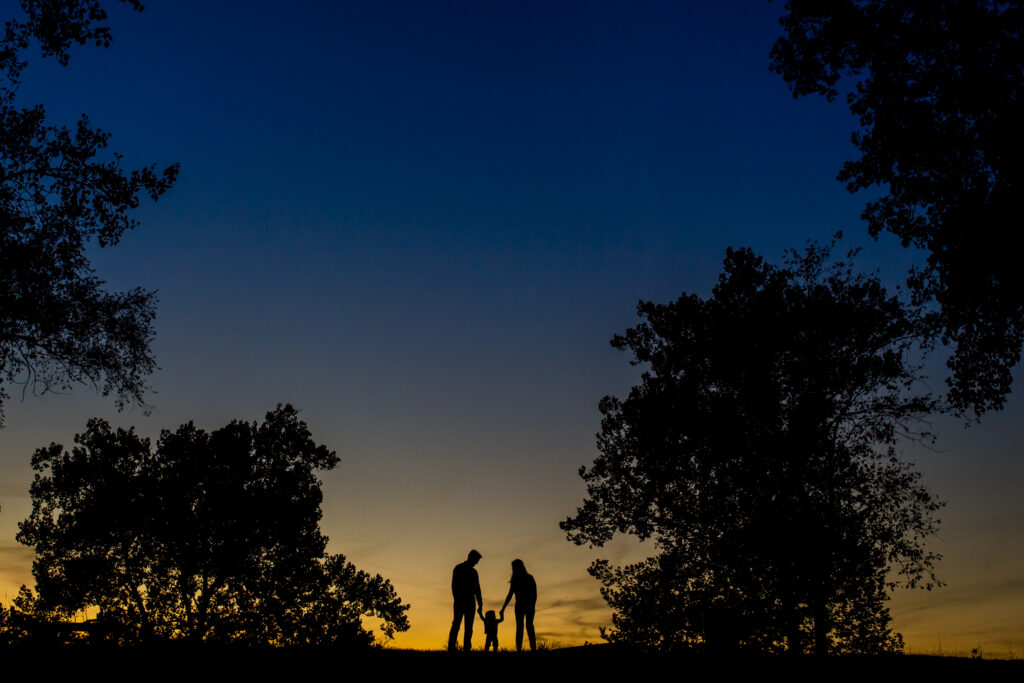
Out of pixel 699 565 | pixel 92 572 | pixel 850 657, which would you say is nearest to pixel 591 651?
pixel 850 657

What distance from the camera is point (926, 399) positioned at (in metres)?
23.8

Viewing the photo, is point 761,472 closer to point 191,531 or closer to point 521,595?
point 521,595

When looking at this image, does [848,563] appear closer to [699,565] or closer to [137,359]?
[699,565]

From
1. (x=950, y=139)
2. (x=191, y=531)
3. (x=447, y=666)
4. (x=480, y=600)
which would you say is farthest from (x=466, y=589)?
(x=191, y=531)

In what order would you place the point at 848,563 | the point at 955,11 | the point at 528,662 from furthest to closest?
1. the point at 848,563
2. the point at 955,11
3. the point at 528,662

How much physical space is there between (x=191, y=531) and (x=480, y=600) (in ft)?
66.2

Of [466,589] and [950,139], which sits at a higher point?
[950,139]

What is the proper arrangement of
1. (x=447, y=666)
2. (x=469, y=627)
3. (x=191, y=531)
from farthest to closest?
(x=191, y=531) < (x=469, y=627) < (x=447, y=666)

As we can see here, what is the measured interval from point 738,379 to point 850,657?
39.6 feet

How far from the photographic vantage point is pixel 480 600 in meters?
15.8

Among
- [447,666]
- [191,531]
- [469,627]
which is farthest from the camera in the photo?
[191,531]

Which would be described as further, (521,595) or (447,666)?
(521,595)

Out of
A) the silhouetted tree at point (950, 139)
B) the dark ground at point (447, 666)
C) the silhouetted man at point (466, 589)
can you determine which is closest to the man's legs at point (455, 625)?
the silhouetted man at point (466, 589)

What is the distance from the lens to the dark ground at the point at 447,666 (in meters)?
10.2
